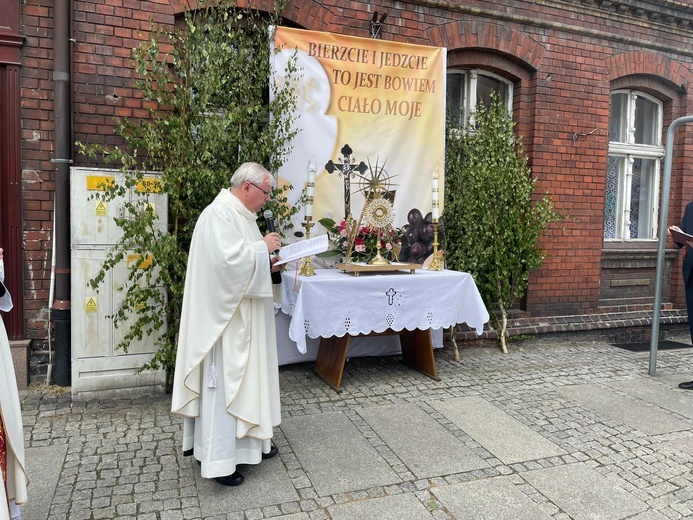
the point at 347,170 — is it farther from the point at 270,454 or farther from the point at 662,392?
the point at 662,392

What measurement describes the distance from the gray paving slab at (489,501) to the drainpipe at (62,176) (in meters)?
3.59

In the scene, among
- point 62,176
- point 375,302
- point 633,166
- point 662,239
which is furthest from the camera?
point 633,166

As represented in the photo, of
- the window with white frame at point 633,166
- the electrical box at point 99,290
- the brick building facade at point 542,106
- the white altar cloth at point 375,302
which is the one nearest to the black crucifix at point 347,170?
the white altar cloth at point 375,302

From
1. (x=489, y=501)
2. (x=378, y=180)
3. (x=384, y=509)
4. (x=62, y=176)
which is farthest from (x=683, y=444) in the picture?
(x=62, y=176)

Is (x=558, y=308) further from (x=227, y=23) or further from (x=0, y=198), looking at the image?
(x=0, y=198)

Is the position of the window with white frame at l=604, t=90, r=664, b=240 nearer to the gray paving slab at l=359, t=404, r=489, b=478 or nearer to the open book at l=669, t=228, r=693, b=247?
the open book at l=669, t=228, r=693, b=247

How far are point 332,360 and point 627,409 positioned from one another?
8.78 feet

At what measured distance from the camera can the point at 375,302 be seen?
4.97 metres

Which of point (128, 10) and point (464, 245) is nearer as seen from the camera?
point (128, 10)

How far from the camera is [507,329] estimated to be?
6.85 meters

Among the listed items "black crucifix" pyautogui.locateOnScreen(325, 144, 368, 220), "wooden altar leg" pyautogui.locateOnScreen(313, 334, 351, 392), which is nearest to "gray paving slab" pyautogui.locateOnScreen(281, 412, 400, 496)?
"wooden altar leg" pyautogui.locateOnScreen(313, 334, 351, 392)

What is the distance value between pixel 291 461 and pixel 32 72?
4089 mm

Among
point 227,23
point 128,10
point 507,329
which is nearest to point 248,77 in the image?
point 227,23

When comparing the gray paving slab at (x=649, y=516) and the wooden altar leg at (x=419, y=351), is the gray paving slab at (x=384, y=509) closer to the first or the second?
the gray paving slab at (x=649, y=516)
